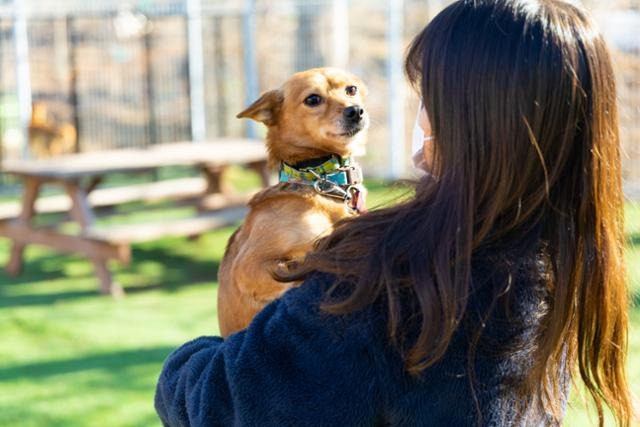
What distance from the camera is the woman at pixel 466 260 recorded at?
1.19 m

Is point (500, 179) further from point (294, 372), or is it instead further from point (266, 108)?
point (266, 108)

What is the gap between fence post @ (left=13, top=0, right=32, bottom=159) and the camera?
9.53m

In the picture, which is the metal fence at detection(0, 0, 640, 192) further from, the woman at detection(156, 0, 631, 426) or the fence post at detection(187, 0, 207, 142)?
the woman at detection(156, 0, 631, 426)

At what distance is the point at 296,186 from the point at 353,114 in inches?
24.1

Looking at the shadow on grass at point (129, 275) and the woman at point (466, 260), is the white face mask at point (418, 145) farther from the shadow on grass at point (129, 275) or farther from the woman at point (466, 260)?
the shadow on grass at point (129, 275)

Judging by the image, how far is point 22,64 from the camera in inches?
375

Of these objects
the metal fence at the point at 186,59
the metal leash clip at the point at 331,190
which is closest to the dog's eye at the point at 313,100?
the metal leash clip at the point at 331,190

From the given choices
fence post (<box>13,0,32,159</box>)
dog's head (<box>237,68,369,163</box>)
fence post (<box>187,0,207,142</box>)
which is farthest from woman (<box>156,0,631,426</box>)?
fence post (<box>187,0,207,142</box>)

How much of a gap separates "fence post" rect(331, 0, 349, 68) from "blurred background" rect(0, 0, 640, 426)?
0.03 meters

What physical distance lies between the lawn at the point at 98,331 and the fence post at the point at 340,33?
4.49 meters

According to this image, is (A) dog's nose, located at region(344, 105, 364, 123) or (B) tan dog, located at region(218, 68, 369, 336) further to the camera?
(A) dog's nose, located at region(344, 105, 364, 123)

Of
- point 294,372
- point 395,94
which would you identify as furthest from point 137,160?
point 294,372

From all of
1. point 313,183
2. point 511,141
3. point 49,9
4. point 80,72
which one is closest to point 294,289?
point 511,141

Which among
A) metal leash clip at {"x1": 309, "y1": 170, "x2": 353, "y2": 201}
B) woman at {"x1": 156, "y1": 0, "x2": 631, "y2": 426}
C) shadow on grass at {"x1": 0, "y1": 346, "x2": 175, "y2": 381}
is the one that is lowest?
shadow on grass at {"x1": 0, "y1": 346, "x2": 175, "y2": 381}
